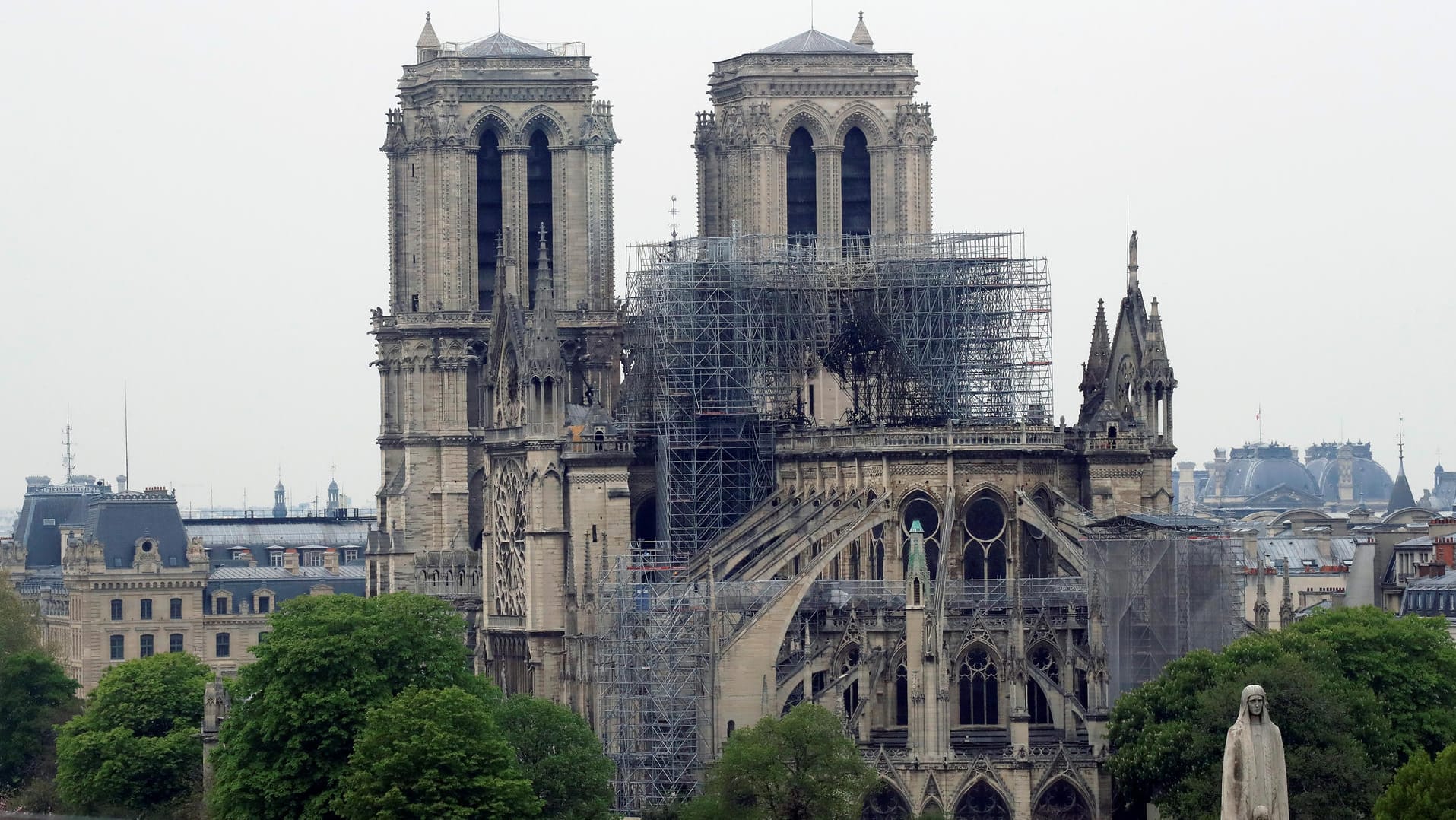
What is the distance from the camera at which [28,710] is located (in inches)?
5753

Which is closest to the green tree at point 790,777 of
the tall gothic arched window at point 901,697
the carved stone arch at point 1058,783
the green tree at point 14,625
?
the carved stone arch at point 1058,783

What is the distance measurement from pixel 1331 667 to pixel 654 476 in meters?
33.0

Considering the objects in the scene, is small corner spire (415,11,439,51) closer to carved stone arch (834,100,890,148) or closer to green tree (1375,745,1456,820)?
carved stone arch (834,100,890,148)

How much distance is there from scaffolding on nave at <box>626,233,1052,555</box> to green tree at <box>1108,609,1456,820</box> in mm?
20259

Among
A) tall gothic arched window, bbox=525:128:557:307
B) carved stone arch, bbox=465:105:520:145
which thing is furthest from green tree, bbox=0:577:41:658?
carved stone arch, bbox=465:105:520:145

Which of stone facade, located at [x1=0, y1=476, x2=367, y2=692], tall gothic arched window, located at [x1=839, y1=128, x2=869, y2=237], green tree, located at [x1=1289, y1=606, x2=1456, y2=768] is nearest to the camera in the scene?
green tree, located at [x1=1289, y1=606, x2=1456, y2=768]

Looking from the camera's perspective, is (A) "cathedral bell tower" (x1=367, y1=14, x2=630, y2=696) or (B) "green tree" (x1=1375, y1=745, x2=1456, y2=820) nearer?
(B) "green tree" (x1=1375, y1=745, x2=1456, y2=820)

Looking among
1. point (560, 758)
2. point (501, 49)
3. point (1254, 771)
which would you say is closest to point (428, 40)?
point (501, 49)

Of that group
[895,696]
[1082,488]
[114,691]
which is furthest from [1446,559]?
[114,691]

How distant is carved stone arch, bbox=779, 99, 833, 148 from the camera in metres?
147

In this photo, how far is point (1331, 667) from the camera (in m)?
114

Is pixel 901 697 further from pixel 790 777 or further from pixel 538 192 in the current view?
pixel 538 192

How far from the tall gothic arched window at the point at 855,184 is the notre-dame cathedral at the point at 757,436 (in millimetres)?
106

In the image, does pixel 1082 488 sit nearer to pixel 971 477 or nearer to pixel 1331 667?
pixel 971 477
